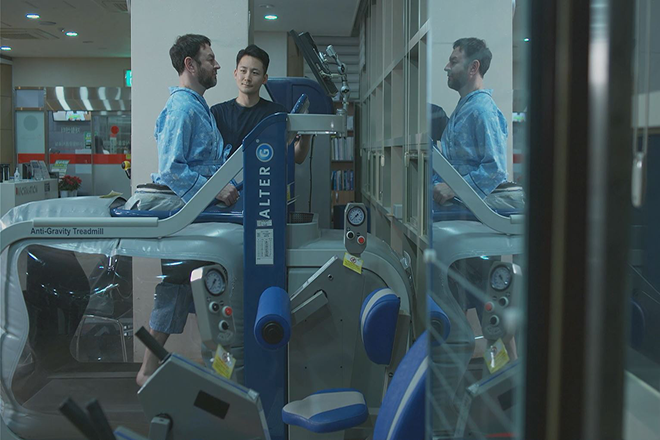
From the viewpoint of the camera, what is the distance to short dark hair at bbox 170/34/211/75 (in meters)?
4.05

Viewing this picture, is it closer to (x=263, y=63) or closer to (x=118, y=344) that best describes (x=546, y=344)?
(x=118, y=344)

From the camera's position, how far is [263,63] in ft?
12.6

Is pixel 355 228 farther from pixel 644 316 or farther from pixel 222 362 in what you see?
pixel 644 316

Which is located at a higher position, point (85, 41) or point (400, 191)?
point (85, 41)

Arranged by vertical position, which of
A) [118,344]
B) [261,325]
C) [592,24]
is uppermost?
[592,24]

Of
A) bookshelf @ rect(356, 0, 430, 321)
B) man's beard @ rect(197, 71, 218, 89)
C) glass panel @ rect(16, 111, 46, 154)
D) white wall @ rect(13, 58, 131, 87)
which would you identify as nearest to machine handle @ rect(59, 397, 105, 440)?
bookshelf @ rect(356, 0, 430, 321)

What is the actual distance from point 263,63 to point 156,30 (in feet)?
3.35

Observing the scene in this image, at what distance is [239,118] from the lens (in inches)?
152

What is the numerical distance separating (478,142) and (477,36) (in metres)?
0.12

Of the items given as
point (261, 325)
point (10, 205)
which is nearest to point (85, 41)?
point (10, 205)

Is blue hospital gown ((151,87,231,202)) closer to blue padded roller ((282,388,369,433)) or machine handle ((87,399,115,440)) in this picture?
blue padded roller ((282,388,369,433))

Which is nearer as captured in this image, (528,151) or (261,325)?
(528,151)

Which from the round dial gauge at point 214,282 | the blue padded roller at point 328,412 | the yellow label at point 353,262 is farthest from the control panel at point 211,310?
the yellow label at point 353,262

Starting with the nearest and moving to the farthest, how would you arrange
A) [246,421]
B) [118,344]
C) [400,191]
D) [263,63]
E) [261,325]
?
[246,421] < [261,325] < [118,344] < [263,63] < [400,191]
